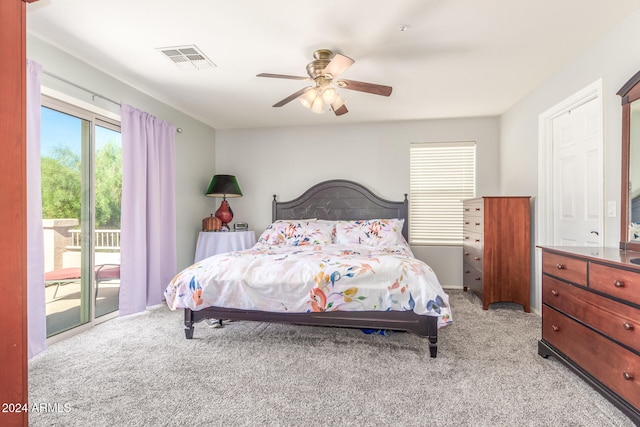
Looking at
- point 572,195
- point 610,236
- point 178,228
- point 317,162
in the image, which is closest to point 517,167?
point 572,195

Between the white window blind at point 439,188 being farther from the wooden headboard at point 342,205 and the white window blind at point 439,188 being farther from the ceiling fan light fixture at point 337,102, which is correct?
the ceiling fan light fixture at point 337,102

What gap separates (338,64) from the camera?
2.25 m

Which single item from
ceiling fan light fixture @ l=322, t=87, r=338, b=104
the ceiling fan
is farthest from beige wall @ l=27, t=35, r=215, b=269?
ceiling fan light fixture @ l=322, t=87, r=338, b=104

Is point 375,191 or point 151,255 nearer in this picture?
point 151,255

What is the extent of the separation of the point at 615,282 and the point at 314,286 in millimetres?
1735

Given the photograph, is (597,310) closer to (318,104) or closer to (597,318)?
(597,318)

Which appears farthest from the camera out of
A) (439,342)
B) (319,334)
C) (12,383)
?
(319,334)

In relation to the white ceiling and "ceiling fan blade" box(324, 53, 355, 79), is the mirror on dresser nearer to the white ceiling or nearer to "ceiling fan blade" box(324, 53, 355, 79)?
the white ceiling

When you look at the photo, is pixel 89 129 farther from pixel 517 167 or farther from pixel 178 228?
pixel 517 167

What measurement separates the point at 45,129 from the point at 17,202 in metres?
2.35

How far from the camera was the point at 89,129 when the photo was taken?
9.86 ft

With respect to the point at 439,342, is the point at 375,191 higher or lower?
higher

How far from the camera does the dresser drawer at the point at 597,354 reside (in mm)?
1529

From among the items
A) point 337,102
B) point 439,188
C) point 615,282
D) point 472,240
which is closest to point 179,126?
point 337,102
